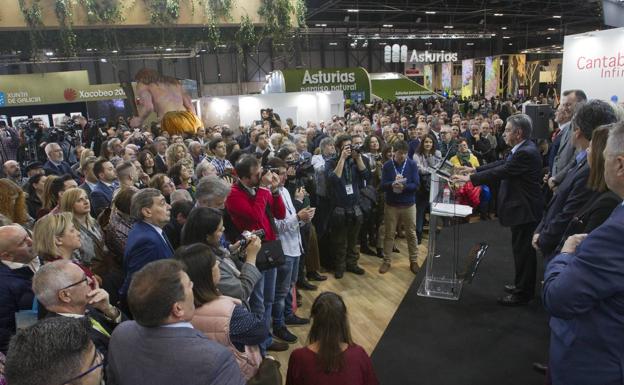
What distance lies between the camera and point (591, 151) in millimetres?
2193

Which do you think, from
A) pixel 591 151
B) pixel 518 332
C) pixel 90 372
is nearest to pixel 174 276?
pixel 90 372

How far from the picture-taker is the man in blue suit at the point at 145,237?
254 cm

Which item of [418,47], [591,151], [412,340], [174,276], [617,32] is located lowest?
[412,340]

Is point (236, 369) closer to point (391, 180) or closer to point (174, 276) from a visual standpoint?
point (174, 276)

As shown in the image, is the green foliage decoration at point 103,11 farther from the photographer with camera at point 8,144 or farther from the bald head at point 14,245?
the bald head at point 14,245

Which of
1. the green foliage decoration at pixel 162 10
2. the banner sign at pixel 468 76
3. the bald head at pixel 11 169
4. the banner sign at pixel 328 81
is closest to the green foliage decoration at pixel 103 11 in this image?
the green foliage decoration at pixel 162 10

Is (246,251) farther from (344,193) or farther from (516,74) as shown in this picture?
(516,74)

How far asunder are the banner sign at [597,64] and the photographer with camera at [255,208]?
Answer: 24.2 feet

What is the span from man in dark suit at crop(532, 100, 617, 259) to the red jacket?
6.34 feet

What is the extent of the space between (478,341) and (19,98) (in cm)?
1554

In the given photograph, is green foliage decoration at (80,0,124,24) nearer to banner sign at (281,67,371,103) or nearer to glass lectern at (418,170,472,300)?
glass lectern at (418,170,472,300)

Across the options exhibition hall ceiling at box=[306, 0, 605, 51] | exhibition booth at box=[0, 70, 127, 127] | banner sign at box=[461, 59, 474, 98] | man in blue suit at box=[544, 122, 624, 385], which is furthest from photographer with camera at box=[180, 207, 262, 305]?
banner sign at box=[461, 59, 474, 98]

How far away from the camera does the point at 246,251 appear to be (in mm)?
2592

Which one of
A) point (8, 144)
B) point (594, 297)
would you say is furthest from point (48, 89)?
point (594, 297)
